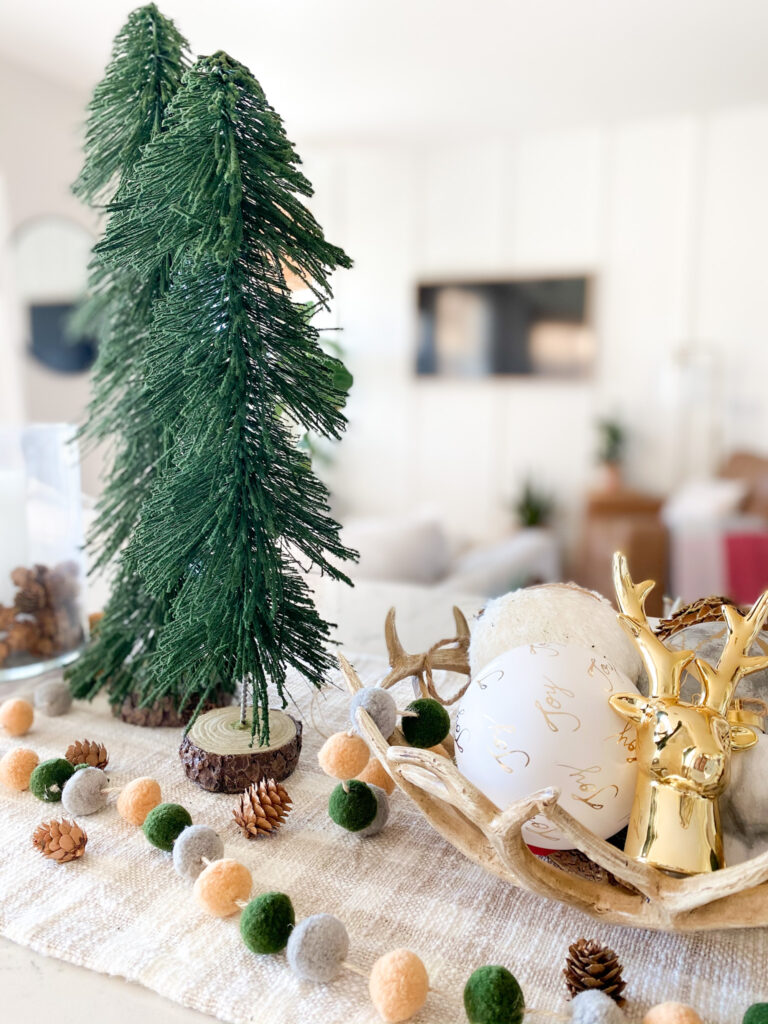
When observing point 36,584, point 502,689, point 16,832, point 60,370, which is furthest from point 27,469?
point 60,370

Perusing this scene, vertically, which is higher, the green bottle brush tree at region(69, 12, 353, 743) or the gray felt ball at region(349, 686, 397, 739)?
the green bottle brush tree at region(69, 12, 353, 743)

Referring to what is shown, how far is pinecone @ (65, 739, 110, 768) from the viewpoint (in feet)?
1.92

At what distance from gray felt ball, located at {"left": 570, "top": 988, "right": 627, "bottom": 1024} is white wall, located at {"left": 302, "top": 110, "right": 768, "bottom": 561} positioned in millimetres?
3127

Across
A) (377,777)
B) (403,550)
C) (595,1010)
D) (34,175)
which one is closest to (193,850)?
(377,777)

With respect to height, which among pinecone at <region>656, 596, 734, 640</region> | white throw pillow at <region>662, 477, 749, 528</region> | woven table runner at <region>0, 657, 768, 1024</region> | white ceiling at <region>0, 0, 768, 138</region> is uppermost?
white ceiling at <region>0, 0, 768, 138</region>

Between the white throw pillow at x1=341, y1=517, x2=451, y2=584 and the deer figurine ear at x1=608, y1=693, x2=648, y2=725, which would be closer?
the deer figurine ear at x1=608, y1=693, x2=648, y2=725

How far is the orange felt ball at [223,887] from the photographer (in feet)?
1.41

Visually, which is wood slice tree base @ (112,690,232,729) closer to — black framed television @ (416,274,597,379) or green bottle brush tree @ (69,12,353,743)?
green bottle brush tree @ (69,12,353,743)

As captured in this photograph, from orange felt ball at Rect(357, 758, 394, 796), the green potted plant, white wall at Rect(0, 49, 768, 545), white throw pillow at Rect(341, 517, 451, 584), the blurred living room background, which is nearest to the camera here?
orange felt ball at Rect(357, 758, 394, 796)

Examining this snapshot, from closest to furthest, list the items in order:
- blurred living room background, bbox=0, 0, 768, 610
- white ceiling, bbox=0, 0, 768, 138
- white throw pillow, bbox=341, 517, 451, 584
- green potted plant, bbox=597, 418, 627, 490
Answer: white throw pillow, bbox=341, 517, 451, 584, white ceiling, bbox=0, 0, 768, 138, blurred living room background, bbox=0, 0, 768, 610, green potted plant, bbox=597, 418, 627, 490

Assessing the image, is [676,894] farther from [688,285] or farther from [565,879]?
[688,285]

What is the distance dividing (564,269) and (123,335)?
3.61 metres

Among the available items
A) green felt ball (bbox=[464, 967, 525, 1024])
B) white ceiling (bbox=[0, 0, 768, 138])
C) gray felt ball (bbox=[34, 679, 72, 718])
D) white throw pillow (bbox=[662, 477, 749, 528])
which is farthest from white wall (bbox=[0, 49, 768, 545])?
green felt ball (bbox=[464, 967, 525, 1024])

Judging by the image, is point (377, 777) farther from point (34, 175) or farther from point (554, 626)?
point (34, 175)
